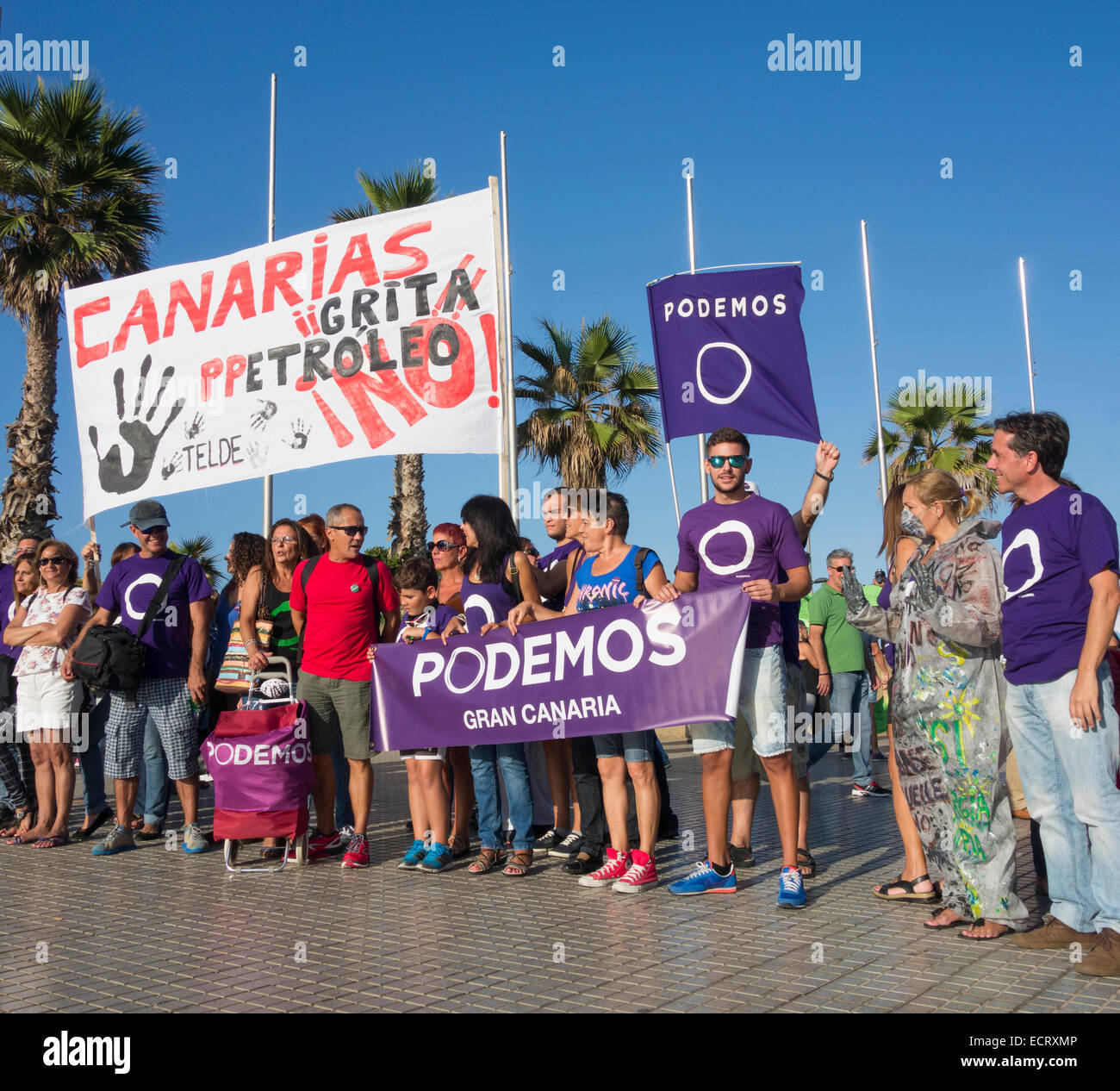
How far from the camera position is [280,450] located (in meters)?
8.86

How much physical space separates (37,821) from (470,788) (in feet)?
11.4

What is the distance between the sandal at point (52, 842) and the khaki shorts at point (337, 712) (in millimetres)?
2269

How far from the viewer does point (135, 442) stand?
9.38 m

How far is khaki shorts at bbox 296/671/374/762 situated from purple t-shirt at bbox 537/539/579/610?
1.40 metres

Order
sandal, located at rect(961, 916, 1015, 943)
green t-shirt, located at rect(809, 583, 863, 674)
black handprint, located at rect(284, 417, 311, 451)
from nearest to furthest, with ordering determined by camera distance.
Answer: sandal, located at rect(961, 916, 1015, 943) → black handprint, located at rect(284, 417, 311, 451) → green t-shirt, located at rect(809, 583, 863, 674)

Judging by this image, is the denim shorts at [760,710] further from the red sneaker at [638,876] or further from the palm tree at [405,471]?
the palm tree at [405,471]

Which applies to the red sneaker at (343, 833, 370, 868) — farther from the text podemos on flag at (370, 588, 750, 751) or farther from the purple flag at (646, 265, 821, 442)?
the purple flag at (646, 265, 821, 442)

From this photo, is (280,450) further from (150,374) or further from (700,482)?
(700,482)

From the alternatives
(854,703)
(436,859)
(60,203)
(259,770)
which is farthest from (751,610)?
(60,203)

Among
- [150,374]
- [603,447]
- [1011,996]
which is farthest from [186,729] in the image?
[603,447]

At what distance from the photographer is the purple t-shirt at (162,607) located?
7.79m


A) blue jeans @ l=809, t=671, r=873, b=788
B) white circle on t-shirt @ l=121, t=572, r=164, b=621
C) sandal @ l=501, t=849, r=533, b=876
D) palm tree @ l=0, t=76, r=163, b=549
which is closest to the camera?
sandal @ l=501, t=849, r=533, b=876

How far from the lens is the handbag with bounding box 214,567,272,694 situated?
298 inches

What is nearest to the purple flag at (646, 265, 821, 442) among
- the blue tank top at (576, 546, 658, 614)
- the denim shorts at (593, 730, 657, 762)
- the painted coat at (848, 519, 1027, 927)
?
the blue tank top at (576, 546, 658, 614)
